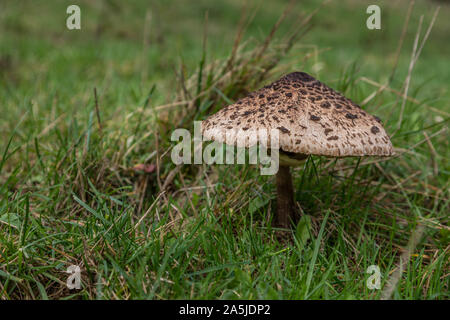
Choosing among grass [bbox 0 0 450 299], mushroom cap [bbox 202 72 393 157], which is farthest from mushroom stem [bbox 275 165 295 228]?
mushroom cap [bbox 202 72 393 157]

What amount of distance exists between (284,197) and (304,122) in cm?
63

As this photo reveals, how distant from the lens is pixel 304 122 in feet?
5.51

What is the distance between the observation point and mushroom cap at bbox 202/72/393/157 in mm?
1619

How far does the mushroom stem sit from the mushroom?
6.0 inches

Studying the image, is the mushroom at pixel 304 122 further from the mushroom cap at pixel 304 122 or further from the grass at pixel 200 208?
the grass at pixel 200 208

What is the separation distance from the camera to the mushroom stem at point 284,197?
84.7 inches

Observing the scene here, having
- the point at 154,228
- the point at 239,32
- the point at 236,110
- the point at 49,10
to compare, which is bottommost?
the point at 154,228

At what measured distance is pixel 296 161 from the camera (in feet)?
6.49

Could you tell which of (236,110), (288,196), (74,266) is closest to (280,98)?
(236,110)

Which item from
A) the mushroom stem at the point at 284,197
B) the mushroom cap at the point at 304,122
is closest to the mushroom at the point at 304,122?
the mushroom cap at the point at 304,122

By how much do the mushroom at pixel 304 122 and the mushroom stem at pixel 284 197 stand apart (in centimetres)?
15
